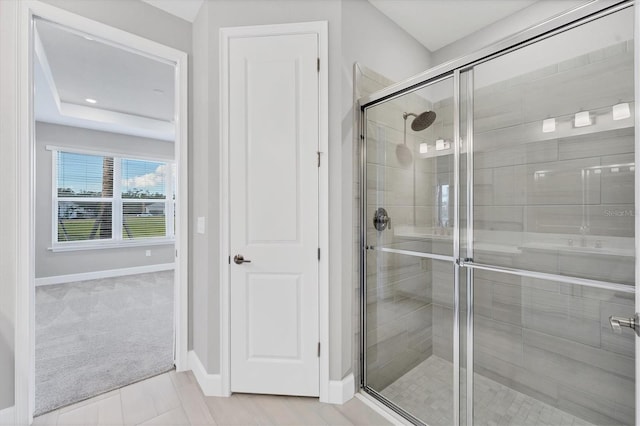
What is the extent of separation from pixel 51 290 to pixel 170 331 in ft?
9.71

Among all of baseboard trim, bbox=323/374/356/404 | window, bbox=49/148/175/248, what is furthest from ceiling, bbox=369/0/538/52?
window, bbox=49/148/175/248

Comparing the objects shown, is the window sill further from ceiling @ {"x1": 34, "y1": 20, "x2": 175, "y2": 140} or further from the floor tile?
the floor tile

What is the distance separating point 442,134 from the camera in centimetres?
167

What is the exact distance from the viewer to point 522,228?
1.47 meters

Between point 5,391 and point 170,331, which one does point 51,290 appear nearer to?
point 170,331

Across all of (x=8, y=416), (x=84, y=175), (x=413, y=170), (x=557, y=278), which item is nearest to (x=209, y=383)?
(x=8, y=416)

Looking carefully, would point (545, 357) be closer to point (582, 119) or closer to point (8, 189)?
point (582, 119)

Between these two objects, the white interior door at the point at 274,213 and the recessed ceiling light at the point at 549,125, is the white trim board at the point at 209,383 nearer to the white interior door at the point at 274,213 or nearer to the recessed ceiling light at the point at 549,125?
the white interior door at the point at 274,213

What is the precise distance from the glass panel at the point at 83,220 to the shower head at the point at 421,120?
227 inches

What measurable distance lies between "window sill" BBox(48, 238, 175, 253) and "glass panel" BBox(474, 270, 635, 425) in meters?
6.01

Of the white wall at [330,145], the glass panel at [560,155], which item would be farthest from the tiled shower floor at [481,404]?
the glass panel at [560,155]

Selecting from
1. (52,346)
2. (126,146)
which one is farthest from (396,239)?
(126,146)

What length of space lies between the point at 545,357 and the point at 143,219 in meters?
6.42

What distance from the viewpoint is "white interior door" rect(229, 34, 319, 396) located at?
74.2 inches
